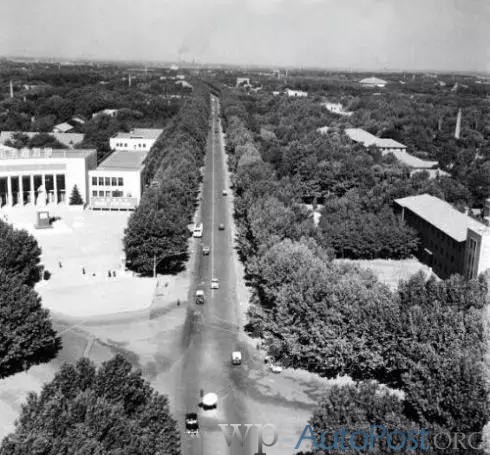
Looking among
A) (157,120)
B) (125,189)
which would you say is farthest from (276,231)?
(157,120)

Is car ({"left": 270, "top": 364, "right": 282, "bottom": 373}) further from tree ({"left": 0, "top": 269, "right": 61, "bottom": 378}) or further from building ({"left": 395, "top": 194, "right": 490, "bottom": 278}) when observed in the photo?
building ({"left": 395, "top": 194, "right": 490, "bottom": 278})

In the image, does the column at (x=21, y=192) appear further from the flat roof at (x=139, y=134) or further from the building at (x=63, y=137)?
the flat roof at (x=139, y=134)

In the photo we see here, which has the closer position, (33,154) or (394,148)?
(33,154)

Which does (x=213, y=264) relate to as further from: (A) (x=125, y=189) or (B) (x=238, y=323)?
(A) (x=125, y=189)

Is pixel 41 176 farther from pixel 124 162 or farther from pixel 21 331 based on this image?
pixel 21 331

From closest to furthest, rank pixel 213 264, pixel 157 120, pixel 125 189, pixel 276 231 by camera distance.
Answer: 1. pixel 276 231
2. pixel 213 264
3. pixel 125 189
4. pixel 157 120

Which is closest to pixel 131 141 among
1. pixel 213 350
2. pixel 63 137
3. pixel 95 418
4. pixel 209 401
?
pixel 63 137
